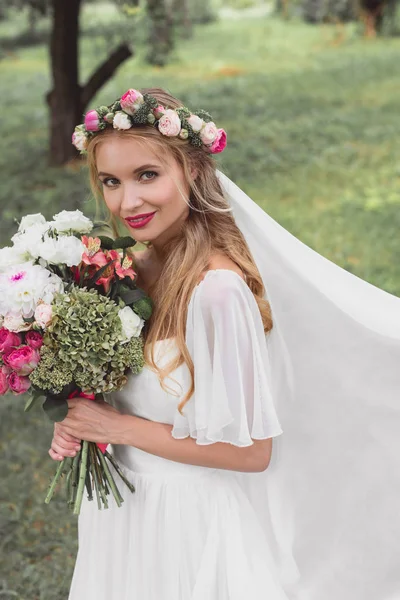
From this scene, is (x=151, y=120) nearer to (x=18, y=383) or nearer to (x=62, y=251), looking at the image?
(x=62, y=251)

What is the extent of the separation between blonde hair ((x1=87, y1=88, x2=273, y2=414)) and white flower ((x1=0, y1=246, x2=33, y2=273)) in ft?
1.35

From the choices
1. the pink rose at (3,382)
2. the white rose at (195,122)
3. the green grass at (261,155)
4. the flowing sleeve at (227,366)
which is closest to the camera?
the flowing sleeve at (227,366)

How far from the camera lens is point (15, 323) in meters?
2.27

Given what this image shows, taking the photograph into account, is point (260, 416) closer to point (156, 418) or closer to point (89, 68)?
point (156, 418)

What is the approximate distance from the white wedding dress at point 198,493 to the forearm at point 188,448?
→ 51 millimetres

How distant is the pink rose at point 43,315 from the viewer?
2.22 m

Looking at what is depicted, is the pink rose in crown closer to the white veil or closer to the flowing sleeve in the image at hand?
the flowing sleeve

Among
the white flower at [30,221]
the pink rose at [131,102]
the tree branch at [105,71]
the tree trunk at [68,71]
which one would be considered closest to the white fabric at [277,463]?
the pink rose at [131,102]

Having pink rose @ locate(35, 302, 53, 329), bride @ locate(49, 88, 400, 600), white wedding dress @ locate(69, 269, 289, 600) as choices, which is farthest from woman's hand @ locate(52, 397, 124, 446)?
pink rose @ locate(35, 302, 53, 329)

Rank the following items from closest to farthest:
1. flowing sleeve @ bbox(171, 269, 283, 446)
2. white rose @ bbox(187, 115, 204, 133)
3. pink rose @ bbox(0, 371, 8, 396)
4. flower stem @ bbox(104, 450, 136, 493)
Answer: flowing sleeve @ bbox(171, 269, 283, 446)
pink rose @ bbox(0, 371, 8, 396)
white rose @ bbox(187, 115, 204, 133)
flower stem @ bbox(104, 450, 136, 493)

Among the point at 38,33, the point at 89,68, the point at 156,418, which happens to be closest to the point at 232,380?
the point at 156,418

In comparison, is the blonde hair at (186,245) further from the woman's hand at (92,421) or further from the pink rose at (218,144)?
the woman's hand at (92,421)

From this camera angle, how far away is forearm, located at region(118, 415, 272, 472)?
2369mm

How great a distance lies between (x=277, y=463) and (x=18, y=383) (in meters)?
1.09
